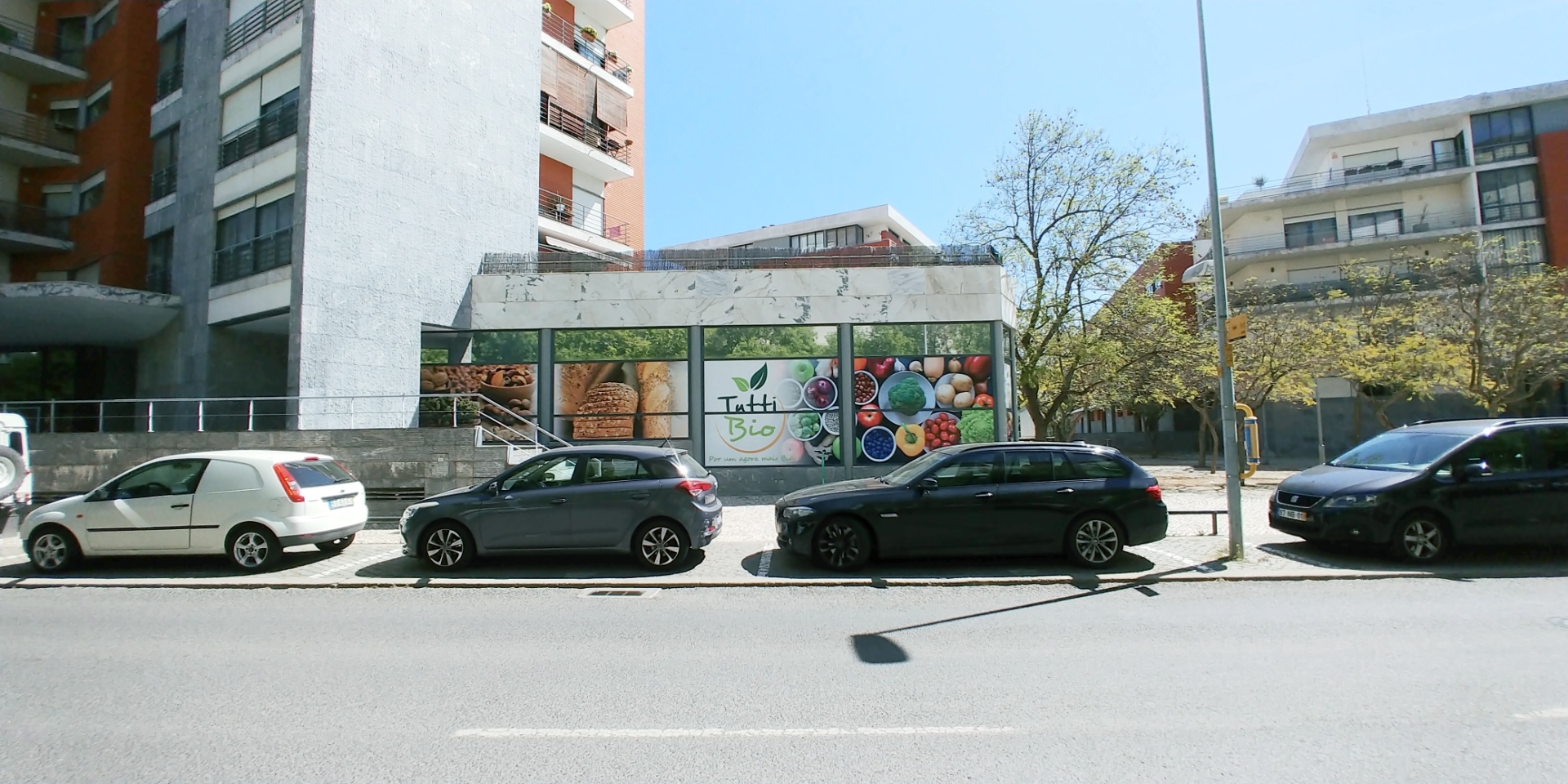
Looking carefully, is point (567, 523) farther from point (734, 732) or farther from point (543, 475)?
point (734, 732)

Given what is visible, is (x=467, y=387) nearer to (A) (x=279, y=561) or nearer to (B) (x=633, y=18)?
(A) (x=279, y=561)

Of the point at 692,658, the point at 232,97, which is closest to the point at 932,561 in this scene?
the point at 692,658

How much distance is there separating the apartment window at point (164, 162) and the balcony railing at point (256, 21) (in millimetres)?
3562

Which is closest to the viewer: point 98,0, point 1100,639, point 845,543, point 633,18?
point 1100,639

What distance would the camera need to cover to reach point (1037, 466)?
9.23m

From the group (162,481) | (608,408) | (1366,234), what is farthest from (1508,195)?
(162,481)

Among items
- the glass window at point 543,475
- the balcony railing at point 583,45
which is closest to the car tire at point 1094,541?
the glass window at point 543,475

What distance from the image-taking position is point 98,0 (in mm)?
23016

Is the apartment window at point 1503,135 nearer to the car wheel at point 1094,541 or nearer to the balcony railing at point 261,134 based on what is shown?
the car wheel at point 1094,541

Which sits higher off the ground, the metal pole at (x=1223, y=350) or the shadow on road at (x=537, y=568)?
the metal pole at (x=1223, y=350)

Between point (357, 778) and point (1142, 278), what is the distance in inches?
941

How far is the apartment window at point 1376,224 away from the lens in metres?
38.5

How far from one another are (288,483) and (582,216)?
16194mm

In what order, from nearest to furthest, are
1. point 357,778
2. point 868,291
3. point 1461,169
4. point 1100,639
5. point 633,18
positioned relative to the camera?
point 357,778, point 1100,639, point 868,291, point 633,18, point 1461,169
